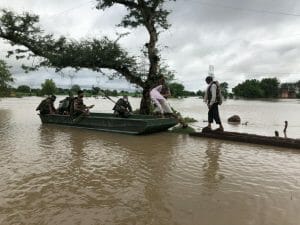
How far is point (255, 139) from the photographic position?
431 inches

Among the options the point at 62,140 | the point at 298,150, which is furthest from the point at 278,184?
the point at 62,140

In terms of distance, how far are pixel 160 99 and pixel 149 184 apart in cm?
756

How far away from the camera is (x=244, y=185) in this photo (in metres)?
6.20

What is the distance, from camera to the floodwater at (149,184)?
474cm

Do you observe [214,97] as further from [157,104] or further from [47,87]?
[47,87]

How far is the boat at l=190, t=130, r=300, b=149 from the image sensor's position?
1019 cm

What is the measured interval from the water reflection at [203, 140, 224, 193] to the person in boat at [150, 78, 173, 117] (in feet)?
11.0

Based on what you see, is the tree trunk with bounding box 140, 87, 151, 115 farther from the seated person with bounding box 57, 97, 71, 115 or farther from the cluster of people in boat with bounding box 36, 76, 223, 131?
the seated person with bounding box 57, 97, 71, 115

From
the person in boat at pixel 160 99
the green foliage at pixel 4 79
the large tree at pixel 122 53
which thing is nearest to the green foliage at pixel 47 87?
the green foliage at pixel 4 79

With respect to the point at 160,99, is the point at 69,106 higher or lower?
lower

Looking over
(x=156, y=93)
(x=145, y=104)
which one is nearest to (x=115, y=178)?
(x=156, y=93)

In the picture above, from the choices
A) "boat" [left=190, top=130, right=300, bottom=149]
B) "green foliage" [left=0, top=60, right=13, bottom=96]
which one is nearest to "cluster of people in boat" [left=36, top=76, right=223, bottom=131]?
"boat" [left=190, top=130, right=300, bottom=149]

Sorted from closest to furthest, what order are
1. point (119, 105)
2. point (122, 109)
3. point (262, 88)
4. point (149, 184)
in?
point (149, 184) < point (122, 109) < point (119, 105) < point (262, 88)

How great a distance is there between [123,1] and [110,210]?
14.0m
